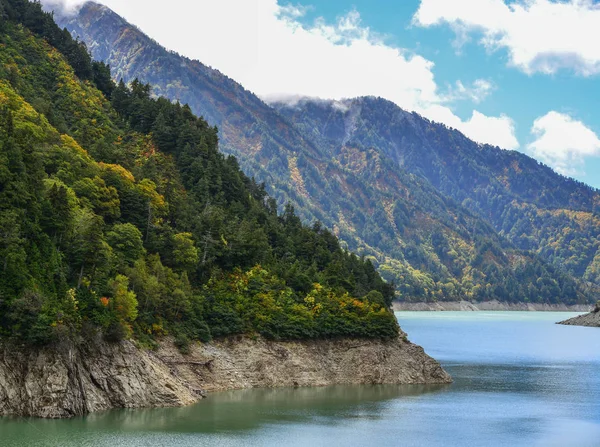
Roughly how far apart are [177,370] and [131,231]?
21.3m

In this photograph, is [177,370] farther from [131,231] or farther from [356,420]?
[356,420]

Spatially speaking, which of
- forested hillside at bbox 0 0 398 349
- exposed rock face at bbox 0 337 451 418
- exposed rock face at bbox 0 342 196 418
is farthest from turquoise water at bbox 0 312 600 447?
forested hillside at bbox 0 0 398 349

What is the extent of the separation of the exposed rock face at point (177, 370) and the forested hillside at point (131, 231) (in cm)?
Answer: 219

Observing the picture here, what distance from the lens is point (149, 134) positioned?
16312 centimetres

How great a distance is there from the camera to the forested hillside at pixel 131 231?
3605 inches

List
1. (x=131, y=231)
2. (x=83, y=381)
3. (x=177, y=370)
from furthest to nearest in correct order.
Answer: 1. (x=131, y=231)
2. (x=177, y=370)
3. (x=83, y=381)

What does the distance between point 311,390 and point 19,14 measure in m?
113

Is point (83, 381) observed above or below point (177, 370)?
below

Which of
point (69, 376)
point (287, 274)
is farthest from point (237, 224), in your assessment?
point (69, 376)

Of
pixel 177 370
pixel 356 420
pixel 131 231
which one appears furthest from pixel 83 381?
pixel 356 420

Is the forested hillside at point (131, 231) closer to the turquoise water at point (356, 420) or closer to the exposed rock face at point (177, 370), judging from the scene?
the exposed rock face at point (177, 370)

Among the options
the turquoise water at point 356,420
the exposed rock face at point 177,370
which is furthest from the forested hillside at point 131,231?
the turquoise water at point 356,420

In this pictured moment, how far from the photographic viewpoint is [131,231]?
113 metres

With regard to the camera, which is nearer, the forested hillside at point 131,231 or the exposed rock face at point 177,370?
the exposed rock face at point 177,370
